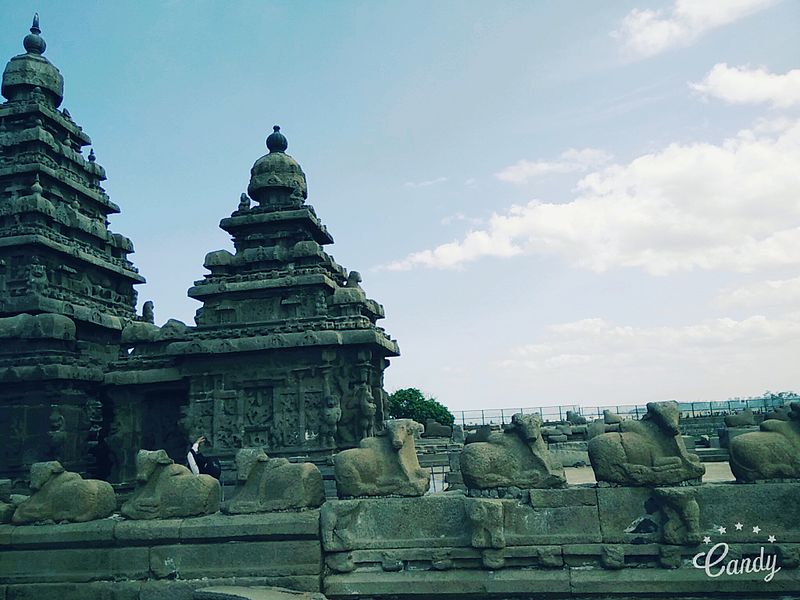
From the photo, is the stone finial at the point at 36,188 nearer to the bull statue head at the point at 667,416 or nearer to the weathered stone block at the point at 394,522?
the weathered stone block at the point at 394,522

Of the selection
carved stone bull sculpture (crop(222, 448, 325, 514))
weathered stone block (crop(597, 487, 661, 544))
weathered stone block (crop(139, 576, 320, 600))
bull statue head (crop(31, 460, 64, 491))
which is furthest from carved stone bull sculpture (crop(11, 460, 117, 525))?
weathered stone block (crop(597, 487, 661, 544))

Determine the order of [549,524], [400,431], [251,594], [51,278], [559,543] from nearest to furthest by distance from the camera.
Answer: [251,594] < [559,543] < [549,524] < [400,431] < [51,278]

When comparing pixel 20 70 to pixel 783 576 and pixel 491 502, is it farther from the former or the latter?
pixel 783 576

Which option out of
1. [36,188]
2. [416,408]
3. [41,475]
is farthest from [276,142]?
[416,408]

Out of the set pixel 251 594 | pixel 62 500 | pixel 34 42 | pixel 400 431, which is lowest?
pixel 251 594

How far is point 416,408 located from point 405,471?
33.7 metres

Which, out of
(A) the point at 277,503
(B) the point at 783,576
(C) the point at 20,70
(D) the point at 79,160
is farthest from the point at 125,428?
(B) the point at 783,576

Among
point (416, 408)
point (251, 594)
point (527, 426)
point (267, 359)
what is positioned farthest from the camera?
point (416, 408)

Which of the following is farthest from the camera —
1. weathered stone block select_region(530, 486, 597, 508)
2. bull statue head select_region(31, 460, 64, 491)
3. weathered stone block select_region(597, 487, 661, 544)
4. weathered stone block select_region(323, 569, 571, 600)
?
bull statue head select_region(31, 460, 64, 491)

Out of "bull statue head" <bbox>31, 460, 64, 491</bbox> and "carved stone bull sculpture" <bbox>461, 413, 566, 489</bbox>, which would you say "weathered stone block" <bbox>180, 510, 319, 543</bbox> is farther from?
"bull statue head" <bbox>31, 460, 64, 491</bbox>

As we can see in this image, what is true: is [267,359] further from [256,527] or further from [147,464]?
[256,527]

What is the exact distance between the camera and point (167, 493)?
26.0ft

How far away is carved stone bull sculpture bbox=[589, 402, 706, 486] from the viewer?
274 inches

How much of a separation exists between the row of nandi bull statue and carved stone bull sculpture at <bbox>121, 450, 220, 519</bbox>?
0.01 m
